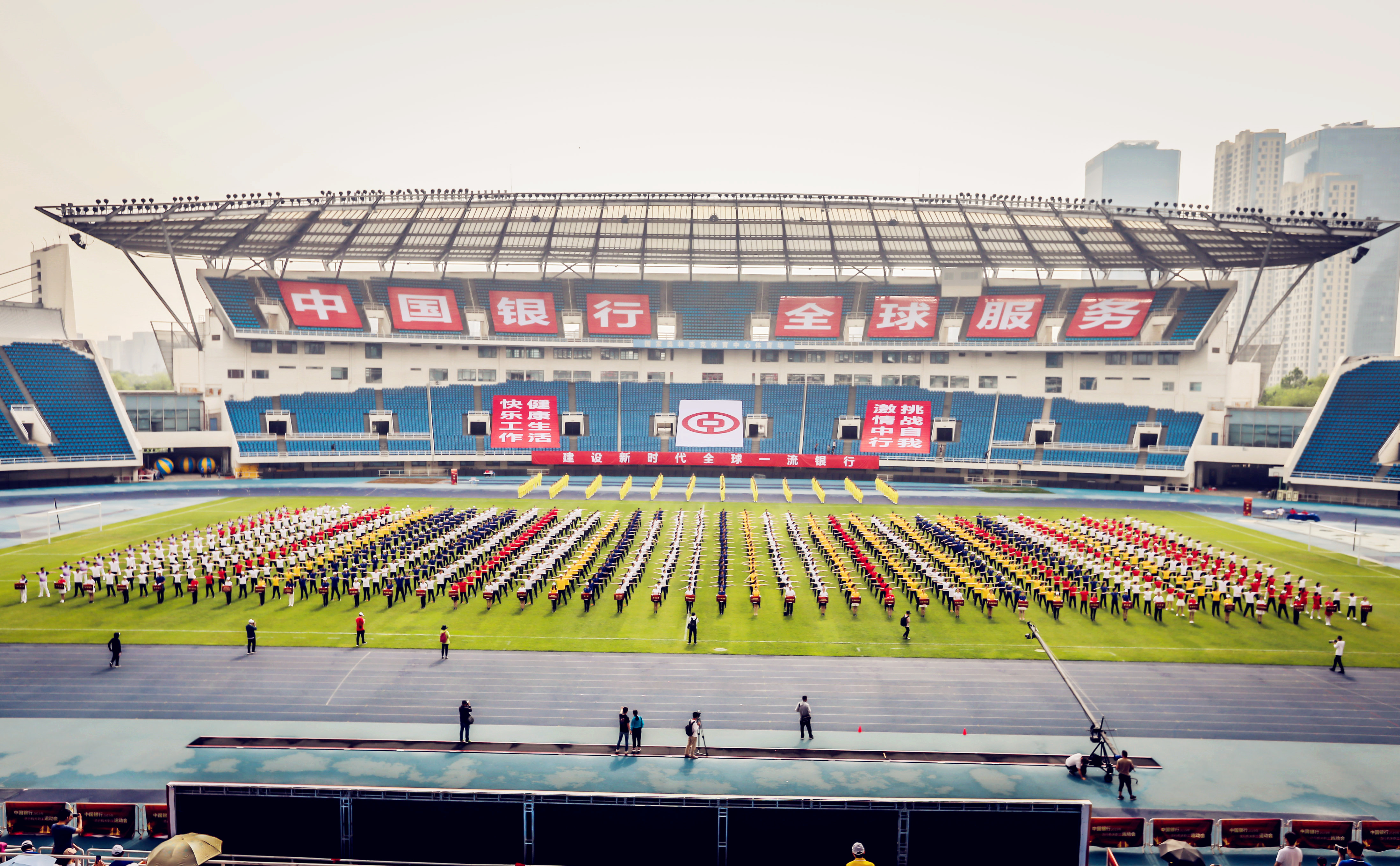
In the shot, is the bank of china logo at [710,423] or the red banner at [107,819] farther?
the bank of china logo at [710,423]

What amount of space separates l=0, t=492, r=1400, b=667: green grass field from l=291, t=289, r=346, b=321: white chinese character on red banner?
99.1ft

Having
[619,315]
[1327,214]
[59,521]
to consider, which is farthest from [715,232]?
[1327,214]

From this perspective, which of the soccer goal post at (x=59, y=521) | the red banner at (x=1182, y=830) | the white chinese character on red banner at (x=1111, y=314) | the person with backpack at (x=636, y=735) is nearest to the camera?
the red banner at (x=1182, y=830)

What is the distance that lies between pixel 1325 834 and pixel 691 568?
624 inches

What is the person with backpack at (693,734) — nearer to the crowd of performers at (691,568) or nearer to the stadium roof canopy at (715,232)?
the crowd of performers at (691,568)

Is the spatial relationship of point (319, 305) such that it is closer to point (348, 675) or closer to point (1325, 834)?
point (348, 675)

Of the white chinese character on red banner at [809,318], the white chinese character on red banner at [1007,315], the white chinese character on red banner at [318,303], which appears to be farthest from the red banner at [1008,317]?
the white chinese character on red banner at [318,303]

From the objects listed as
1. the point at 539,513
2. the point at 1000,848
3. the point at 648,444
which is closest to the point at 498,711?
the point at 1000,848

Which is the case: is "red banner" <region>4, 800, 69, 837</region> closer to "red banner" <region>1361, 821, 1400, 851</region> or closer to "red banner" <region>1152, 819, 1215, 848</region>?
"red banner" <region>1152, 819, 1215, 848</region>

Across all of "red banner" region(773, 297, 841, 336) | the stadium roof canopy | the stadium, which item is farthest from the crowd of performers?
"red banner" region(773, 297, 841, 336)

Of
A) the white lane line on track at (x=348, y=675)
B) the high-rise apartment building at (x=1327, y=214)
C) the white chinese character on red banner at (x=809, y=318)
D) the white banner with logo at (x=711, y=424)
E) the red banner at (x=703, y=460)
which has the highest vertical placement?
the high-rise apartment building at (x=1327, y=214)

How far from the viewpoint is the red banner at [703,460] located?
47.9 meters

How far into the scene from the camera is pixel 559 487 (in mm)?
38469

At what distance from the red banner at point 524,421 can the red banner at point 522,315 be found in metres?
5.19
